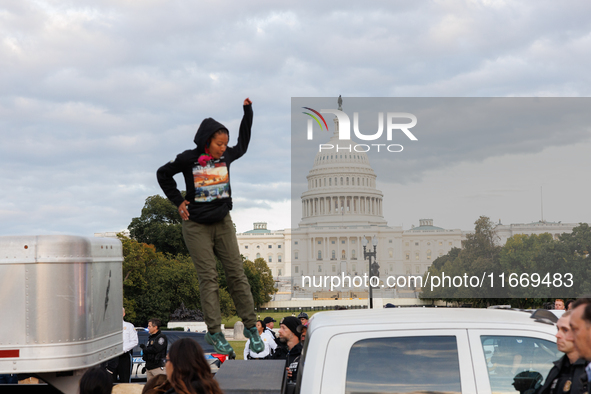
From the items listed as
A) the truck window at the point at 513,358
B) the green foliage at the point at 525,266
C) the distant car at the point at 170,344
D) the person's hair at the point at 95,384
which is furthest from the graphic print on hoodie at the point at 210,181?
the green foliage at the point at 525,266

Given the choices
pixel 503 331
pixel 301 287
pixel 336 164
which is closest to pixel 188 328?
pixel 503 331

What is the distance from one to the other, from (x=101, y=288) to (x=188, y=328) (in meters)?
39.6

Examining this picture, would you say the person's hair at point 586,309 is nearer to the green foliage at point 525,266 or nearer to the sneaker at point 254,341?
the sneaker at point 254,341

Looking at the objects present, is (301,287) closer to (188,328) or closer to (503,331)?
(188,328)

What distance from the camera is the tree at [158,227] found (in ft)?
206

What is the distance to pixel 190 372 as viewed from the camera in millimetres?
3518

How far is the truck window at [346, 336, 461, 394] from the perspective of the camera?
11.4ft

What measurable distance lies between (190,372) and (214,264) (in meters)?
1.51

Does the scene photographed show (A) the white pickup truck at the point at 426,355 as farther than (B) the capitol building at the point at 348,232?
No

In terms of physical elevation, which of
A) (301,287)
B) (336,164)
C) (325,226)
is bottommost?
(301,287)

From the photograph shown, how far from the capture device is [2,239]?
5.23m

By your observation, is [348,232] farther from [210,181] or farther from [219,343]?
[210,181]

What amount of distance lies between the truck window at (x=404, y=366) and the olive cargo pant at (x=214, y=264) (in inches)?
66.3

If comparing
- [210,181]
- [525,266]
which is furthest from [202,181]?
[525,266]
